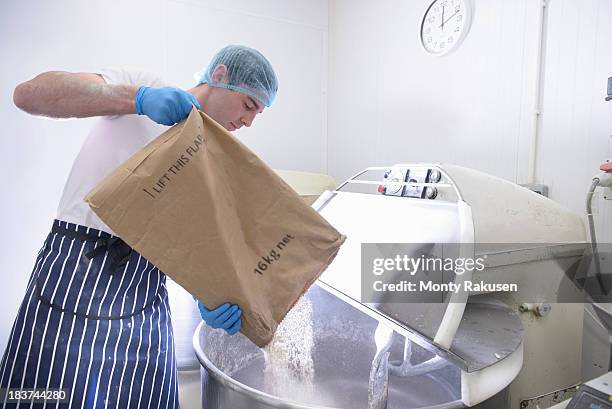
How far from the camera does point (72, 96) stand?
0.87 meters

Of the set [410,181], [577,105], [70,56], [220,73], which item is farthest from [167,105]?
[70,56]

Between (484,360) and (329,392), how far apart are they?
942 mm

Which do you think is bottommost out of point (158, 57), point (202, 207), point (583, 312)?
point (583, 312)

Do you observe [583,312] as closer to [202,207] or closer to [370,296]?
[370,296]

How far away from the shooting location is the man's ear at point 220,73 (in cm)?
111

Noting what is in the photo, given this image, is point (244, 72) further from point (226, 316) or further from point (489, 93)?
point (489, 93)

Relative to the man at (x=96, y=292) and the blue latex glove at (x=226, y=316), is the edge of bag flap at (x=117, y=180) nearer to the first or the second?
the man at (x=96, y=292)

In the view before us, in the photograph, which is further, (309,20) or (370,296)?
(309,20)

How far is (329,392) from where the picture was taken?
163cm

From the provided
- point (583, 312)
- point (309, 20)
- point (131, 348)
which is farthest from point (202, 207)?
point (309, 20)

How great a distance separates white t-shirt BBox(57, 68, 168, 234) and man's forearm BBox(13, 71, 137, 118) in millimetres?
90

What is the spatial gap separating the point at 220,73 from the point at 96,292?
2.15 ft

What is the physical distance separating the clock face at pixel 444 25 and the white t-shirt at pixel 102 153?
1559 millimetres

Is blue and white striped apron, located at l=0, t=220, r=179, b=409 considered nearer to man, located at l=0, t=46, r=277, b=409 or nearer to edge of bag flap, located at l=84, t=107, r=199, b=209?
man, located at l=0, t=46, r=277, b=409
